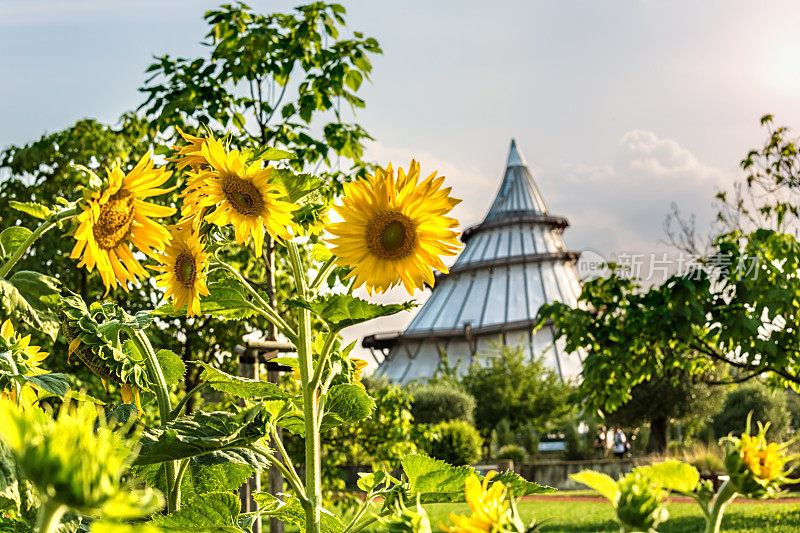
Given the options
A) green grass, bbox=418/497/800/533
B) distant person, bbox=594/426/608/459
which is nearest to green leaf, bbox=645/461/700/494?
green grass, bbox=418/497/800/533

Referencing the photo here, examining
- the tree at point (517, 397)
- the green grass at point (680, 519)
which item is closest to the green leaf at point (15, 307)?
the green grass at point (680, 519)

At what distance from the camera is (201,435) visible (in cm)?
87

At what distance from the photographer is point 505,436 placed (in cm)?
2477

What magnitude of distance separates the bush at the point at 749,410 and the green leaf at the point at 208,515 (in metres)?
27.2

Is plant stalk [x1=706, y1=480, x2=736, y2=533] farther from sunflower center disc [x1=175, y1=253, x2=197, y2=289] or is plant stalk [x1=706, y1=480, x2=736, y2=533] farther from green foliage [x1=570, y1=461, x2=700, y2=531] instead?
sunflower center disc [x1=175, y1=253, x2=197, y2=289]

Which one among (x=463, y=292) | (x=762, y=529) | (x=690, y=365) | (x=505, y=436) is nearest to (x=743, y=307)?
(x=690, y=365)

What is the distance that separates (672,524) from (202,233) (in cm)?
905

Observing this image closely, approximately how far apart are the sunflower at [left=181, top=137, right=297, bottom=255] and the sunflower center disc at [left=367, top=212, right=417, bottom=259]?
0.44ft

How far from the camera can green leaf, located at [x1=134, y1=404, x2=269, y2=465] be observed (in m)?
0.84

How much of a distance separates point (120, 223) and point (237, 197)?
0.21 m

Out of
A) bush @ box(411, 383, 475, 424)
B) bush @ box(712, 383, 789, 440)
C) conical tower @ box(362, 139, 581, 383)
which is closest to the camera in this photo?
bush @ box(411, 383, 475, 424)

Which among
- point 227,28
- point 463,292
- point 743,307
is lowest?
point 743,307

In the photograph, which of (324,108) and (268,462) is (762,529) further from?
(268,462)

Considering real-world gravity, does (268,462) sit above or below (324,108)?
below
